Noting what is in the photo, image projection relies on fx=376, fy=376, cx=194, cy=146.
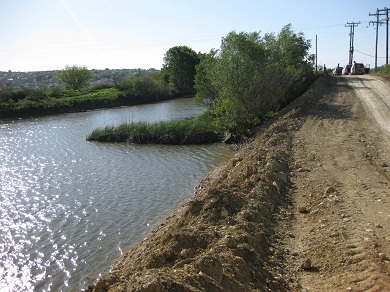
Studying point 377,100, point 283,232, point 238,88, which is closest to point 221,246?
point 283,232

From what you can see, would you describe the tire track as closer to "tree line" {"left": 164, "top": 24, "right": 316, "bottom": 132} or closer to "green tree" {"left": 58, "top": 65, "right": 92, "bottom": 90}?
"tree line" {"left": 164, "top": 24, "right": 316, "bottom": 132}

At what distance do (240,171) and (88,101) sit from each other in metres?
50.7

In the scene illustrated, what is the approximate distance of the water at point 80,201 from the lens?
31.6 feet

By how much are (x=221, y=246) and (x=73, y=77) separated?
78.2m

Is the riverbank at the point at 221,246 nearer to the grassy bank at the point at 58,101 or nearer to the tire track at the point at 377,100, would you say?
the tire track at the point at 377,100

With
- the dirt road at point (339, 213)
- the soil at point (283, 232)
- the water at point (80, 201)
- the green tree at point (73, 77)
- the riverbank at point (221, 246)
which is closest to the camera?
the riverbank at point (221, 246)

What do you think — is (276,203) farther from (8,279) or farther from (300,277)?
(8,279)

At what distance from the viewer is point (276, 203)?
9.39 meters

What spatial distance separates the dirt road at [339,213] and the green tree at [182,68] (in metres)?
56.4

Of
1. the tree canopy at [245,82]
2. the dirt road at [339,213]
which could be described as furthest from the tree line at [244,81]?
the dirt road at [339,213]

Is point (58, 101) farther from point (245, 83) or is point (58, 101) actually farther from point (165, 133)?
point (245, 83)

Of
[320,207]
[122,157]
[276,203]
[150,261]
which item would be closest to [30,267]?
[150,261]

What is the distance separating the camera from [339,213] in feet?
26.8

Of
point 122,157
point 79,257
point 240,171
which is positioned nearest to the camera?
point 79,257
